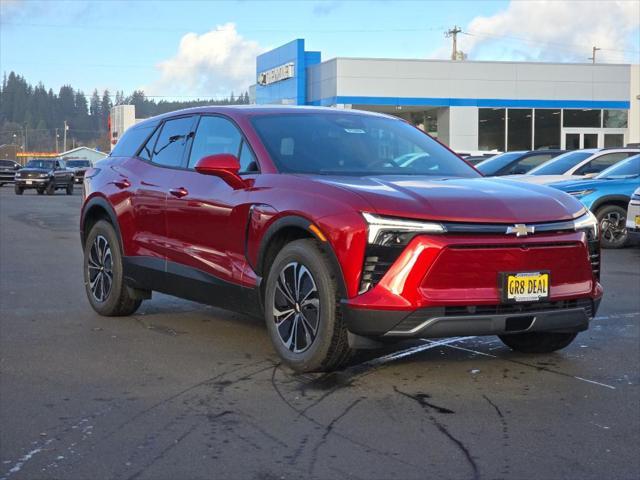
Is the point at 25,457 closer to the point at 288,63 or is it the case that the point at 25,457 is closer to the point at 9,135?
the point at 288,63

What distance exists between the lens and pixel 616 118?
43.4 meters

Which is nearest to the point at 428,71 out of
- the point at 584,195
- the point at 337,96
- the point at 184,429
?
the point at 337,96

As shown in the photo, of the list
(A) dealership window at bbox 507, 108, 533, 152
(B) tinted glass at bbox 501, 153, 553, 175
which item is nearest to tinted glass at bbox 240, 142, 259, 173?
(B) tinted glass at bbox 501, 153, 553, 175

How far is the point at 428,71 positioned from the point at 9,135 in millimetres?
167159

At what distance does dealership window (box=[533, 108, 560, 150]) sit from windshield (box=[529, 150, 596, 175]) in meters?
26.3

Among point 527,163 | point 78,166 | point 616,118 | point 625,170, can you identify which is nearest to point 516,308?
point 625,170

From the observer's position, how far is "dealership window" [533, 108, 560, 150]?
141ft

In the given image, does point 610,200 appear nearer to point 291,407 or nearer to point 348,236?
point 348,236

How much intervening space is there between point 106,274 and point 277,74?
1548 inches

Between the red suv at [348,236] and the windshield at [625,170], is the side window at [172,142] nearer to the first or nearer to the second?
the red suv at [348,236]

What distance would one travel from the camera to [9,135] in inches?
7613

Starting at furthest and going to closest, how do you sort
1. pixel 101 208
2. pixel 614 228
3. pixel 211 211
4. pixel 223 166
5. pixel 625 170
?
pixel 625 170
pixel 614 228
pixel 101 208
pixel 211 211
pixel 223 166

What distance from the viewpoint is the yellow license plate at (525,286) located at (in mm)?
5305

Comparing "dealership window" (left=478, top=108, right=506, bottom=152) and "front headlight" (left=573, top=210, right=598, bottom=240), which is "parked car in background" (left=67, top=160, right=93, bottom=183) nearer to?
"dealership window" (left=478, top=108, right=506, bottom=152)
